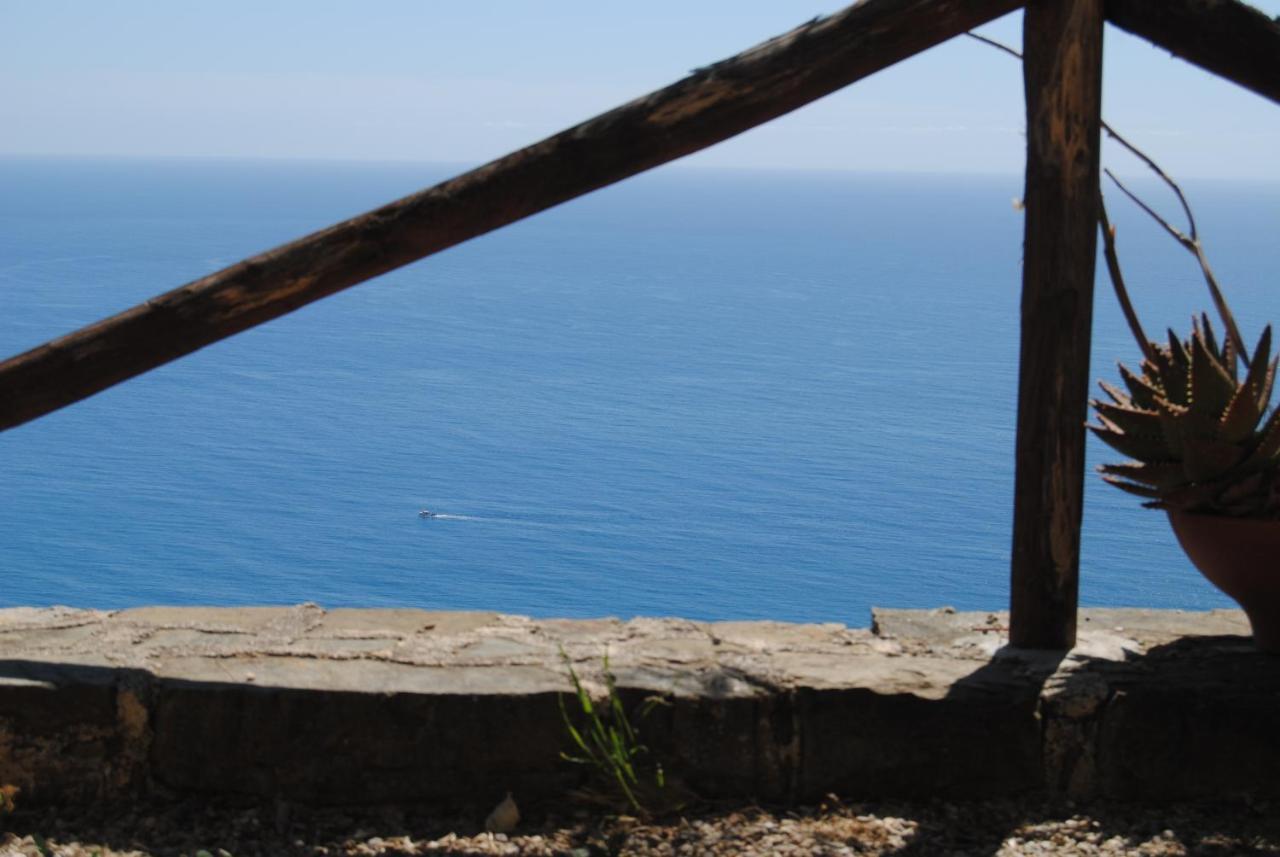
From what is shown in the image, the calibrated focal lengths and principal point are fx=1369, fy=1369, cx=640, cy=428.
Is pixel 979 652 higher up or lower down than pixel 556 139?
lower down

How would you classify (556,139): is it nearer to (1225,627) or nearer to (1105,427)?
(1105,427)

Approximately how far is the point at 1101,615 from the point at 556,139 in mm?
1638

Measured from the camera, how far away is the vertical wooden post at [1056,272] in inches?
98.5

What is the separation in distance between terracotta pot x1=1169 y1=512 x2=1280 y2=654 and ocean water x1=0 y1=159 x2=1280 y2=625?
607 inches

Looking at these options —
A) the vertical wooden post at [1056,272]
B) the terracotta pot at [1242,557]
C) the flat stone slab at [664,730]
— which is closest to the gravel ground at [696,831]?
the flat stone slab at [664,730]

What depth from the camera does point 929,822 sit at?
251 centimetres

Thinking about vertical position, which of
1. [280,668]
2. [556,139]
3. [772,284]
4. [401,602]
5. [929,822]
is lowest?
[401,602]

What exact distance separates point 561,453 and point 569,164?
70.1 ft

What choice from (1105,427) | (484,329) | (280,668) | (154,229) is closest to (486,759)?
(280,668)

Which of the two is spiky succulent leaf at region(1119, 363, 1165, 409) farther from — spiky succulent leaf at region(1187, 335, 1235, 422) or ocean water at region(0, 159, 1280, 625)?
ocean water at region(0, 159, 1280, 625)

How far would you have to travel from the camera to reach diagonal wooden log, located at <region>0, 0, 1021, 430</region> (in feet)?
8.05

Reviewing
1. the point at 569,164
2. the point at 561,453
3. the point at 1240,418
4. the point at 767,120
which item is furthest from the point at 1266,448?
the point at 561,453

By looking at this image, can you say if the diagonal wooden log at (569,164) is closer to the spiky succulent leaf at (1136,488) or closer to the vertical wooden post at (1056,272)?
the vertical wooden post at (1056,272)

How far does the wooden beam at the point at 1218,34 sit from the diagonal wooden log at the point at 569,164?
259mm
